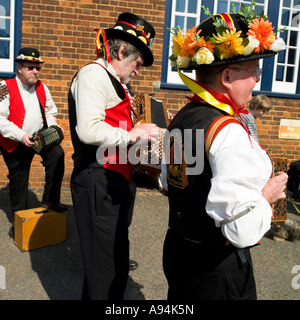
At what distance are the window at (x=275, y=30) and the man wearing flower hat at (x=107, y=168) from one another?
409 cm

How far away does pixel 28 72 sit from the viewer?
4695 millimetres

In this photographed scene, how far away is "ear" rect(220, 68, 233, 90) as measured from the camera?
169cm

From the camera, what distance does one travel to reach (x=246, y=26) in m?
1.75

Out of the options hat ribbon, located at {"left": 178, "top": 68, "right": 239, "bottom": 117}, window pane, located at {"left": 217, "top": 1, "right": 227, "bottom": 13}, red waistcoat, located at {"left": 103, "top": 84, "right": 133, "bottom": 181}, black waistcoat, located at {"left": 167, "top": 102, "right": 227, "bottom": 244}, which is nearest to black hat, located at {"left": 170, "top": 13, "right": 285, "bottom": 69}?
hat ribbon, located at {"left": 178, "top": 68, "right": 239, "bottom": 117}

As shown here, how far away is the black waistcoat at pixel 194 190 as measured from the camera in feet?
5.36

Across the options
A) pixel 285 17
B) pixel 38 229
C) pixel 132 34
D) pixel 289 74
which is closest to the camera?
pixel 132 34

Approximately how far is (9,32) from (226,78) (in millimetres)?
5619

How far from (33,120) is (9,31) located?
2.38m

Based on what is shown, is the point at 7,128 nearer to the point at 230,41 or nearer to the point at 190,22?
the point at 230,41

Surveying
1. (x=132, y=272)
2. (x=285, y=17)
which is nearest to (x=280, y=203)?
(x=132, y=272)

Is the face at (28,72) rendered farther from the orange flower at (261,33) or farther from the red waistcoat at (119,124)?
the orange flower at (261,33)

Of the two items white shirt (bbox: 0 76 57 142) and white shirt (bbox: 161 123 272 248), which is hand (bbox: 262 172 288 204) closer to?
white shirt (bbox: 161 123 272 248)

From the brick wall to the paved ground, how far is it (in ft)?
6.82
